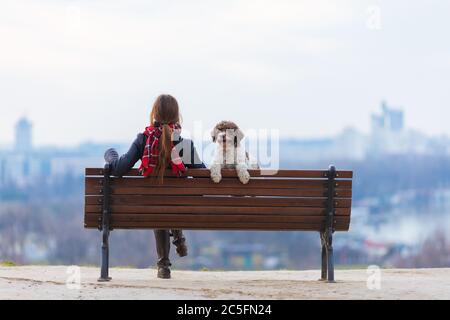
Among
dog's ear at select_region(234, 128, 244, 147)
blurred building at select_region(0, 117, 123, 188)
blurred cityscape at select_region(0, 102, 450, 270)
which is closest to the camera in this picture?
dog's ear at select_region(234, 128, 244, 147)

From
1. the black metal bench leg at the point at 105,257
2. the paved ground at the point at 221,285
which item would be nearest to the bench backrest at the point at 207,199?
the black metal bench leg at the point at 105,257

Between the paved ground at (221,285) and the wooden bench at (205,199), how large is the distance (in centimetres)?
46

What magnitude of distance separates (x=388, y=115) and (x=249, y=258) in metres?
48.3

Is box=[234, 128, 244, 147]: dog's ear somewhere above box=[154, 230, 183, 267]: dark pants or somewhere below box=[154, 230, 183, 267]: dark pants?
above

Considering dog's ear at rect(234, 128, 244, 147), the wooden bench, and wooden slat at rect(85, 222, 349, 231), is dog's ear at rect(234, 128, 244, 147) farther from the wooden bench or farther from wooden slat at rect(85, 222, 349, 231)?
wooden slat at rect(85, 222, 349, 231)

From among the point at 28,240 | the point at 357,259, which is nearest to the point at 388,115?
the point at 357,259

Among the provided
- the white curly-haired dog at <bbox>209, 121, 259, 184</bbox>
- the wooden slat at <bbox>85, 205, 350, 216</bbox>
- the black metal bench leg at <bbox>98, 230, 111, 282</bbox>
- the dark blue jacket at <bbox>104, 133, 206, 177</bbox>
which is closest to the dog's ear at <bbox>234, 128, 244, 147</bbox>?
the white curly-haired dog at <bbox>209, 121, 259, 184</bbox>

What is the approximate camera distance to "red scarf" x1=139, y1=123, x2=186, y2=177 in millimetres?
7973

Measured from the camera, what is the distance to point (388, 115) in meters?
148

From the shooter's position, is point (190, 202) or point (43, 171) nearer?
point (190, 202)

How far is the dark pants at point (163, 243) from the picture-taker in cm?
847

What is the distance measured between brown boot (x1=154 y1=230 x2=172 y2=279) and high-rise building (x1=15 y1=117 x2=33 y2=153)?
424 ft

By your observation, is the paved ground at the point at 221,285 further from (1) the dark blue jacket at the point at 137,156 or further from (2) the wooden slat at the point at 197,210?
(1) the dark blue jacket at the point at 137,156
